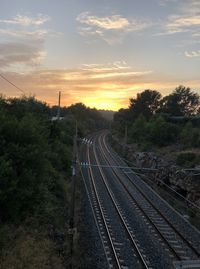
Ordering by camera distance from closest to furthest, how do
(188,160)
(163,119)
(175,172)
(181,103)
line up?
(175,172) < (188,160) < (163,119) < (181,103)

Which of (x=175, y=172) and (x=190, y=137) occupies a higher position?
(x=190, y=137)

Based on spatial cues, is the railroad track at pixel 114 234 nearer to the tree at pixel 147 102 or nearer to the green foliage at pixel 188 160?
the green foliage at pixel 188 160

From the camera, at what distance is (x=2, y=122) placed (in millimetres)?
24172

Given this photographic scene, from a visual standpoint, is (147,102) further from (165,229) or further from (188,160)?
(165,229)

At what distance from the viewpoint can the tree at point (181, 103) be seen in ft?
370

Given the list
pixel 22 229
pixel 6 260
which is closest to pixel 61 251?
pixel 22 229

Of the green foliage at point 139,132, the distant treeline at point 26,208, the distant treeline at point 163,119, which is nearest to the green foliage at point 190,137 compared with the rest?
the distant treeline at point 163,119

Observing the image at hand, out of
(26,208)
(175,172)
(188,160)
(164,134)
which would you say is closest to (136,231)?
(26,208)

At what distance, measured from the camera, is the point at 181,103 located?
4584 inches

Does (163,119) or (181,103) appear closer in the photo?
(163,119)

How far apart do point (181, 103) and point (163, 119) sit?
1370 inches

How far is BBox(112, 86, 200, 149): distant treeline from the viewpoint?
74.4 metres

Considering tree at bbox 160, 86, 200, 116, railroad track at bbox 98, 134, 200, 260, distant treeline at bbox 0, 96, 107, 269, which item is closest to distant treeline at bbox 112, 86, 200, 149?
tree at bbox 160, 86, 200, 116

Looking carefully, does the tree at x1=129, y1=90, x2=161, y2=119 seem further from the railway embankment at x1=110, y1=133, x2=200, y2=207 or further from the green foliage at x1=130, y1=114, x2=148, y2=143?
the railway embankment at x1=110, y1=133, x2=200, y2=207
